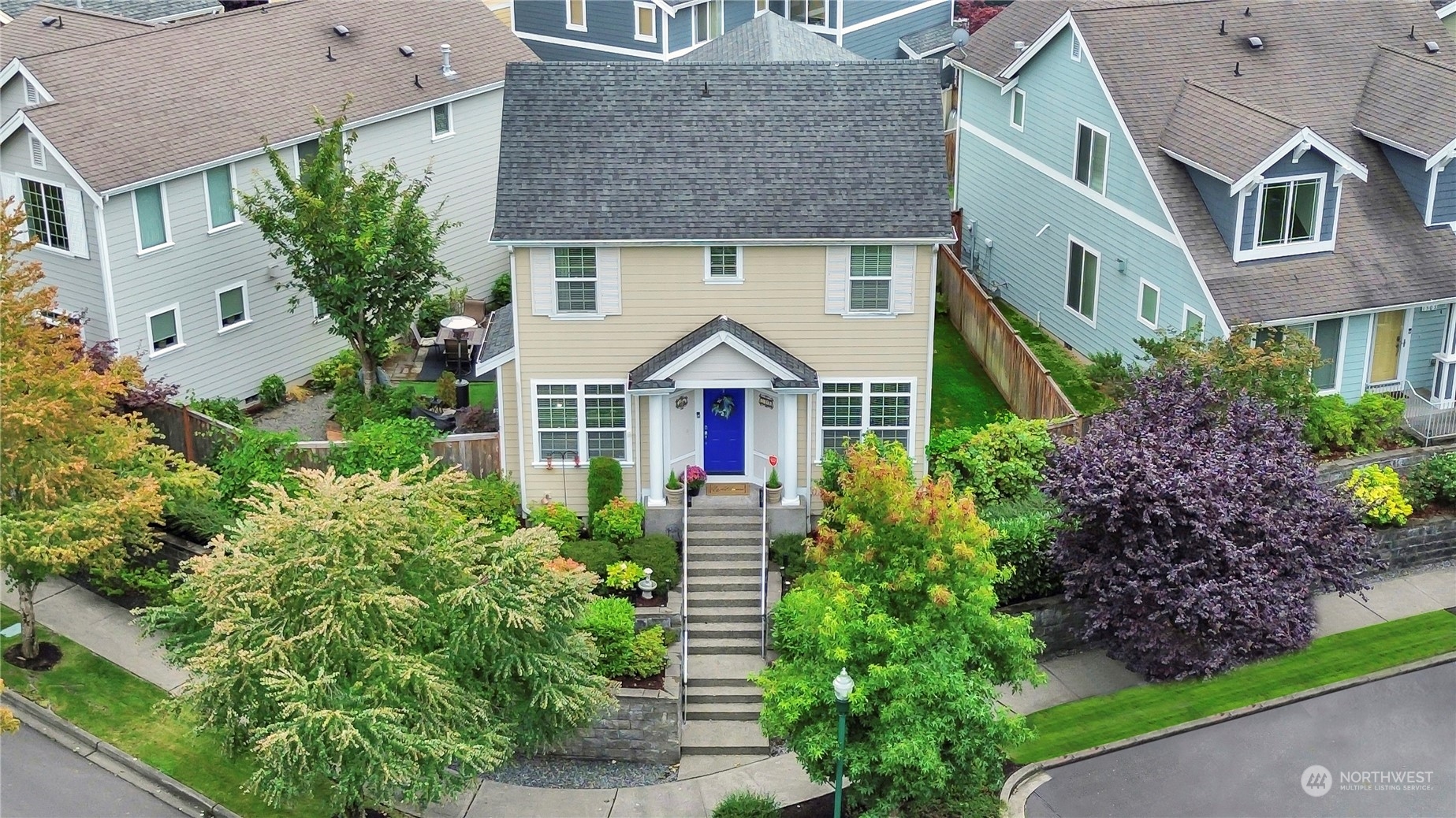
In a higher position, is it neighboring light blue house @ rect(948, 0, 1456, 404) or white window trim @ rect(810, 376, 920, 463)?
neighboring light blue house @ rect(948, 0, 1456, 404)

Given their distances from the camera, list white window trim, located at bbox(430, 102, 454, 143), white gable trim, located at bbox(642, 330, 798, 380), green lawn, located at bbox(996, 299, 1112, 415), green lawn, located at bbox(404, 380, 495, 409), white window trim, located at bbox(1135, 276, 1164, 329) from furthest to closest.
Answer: white window trim, located at bbox(430, 102, 454, 143)
green lawn, located at bbox(996, 299, 1112, 415)
green lawn, located at bbox(404, 380, 495, 409)
white window trim, located at bbox(1135, 276, 1164, 329)
white gable trim, located at bbox(642, 330, 798, 380)

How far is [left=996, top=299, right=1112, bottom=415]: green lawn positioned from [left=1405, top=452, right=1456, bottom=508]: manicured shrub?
6009 mm

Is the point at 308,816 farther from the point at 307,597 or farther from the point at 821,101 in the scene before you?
the point at 821,101

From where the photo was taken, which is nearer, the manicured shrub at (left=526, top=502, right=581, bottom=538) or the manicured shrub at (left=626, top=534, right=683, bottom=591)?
the manicured shrub at (left=626, top=534, right=683, bottom=591)

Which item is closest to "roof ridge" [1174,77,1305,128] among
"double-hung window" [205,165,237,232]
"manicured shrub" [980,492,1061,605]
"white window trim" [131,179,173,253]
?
"manicured shrub" [980,492,1061,605]

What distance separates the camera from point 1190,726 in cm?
2662

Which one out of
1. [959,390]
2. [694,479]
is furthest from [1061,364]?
[694,479]

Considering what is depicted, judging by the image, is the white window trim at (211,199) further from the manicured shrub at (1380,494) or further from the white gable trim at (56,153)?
the manicured shrub at (1380,494)

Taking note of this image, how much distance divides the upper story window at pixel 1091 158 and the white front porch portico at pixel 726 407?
10.8 m

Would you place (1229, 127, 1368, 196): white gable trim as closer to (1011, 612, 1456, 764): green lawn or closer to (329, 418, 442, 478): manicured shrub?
(1011, 612, 1456, 764): green lawn

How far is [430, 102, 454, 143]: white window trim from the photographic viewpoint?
39.0 m

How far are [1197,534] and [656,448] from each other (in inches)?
383

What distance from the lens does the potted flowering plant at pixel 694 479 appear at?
98.3ft

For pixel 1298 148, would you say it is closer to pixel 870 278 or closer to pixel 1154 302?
pixel 1154 302
